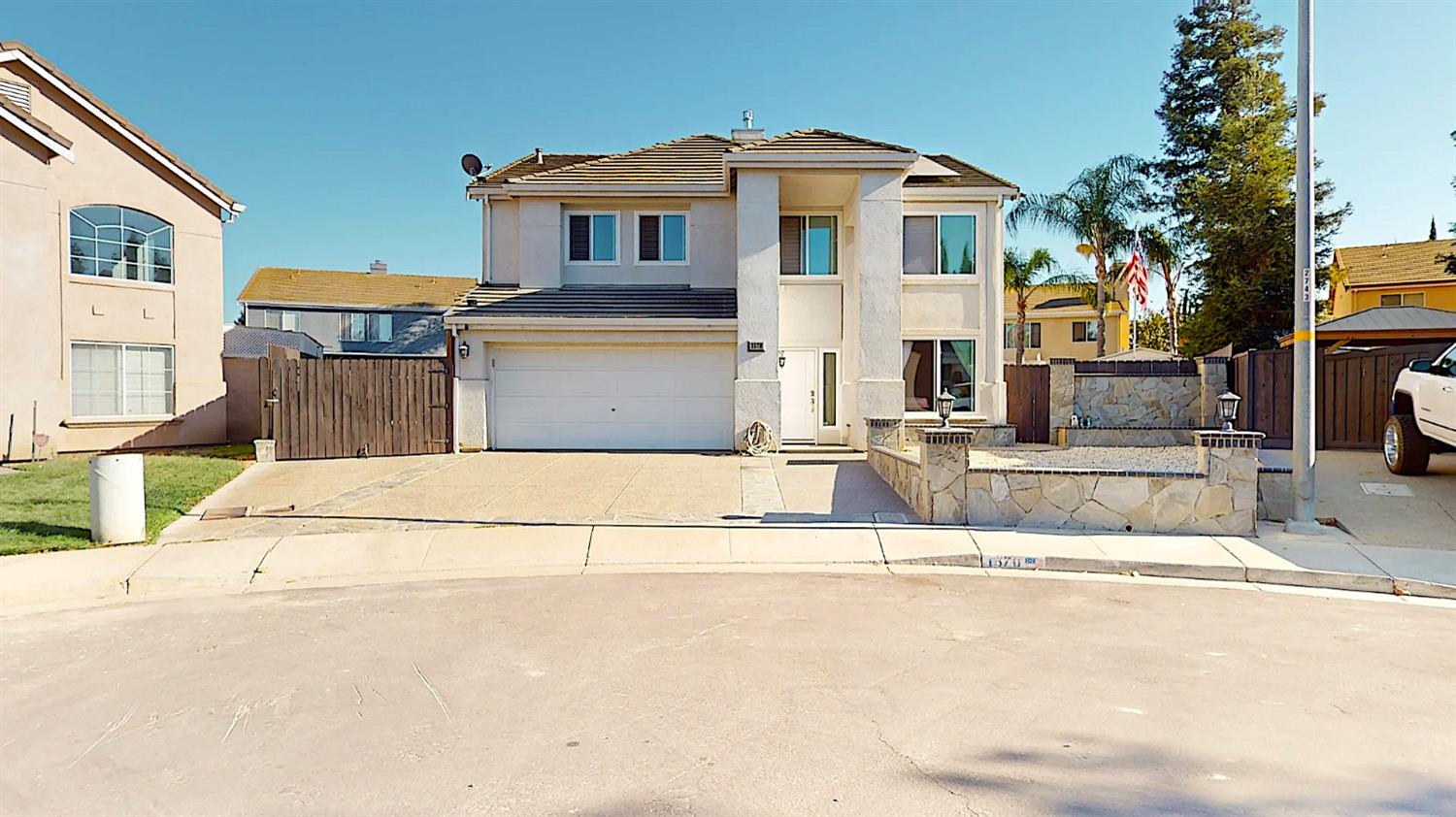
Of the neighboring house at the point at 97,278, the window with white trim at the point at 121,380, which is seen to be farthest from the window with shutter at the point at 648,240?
the window with white trim at the point at 121,380

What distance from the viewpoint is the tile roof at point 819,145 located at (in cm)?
1775

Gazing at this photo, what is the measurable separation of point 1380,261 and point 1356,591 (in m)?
34.0

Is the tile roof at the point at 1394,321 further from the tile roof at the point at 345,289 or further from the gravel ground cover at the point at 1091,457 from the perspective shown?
the tile roof at the point at 345,289

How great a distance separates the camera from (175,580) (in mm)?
8570

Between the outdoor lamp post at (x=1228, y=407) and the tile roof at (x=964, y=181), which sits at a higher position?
the tile roof at (x=964, y=181)

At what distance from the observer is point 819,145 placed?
59.9ft

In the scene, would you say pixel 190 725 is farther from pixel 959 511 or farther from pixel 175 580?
pixel 959 511

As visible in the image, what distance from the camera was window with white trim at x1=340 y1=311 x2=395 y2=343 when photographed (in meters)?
40.4

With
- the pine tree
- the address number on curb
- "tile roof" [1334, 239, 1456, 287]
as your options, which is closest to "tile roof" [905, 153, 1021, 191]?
the pine tree

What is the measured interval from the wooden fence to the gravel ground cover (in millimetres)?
1573

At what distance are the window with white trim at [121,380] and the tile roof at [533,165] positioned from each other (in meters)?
8.68

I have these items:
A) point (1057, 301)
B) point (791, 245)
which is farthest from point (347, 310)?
point (1057, 301)

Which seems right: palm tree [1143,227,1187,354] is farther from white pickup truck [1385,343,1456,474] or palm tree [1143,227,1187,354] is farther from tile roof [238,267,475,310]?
tile roof [238,267,475,310]

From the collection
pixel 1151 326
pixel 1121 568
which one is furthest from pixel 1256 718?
pixel 1151 326
